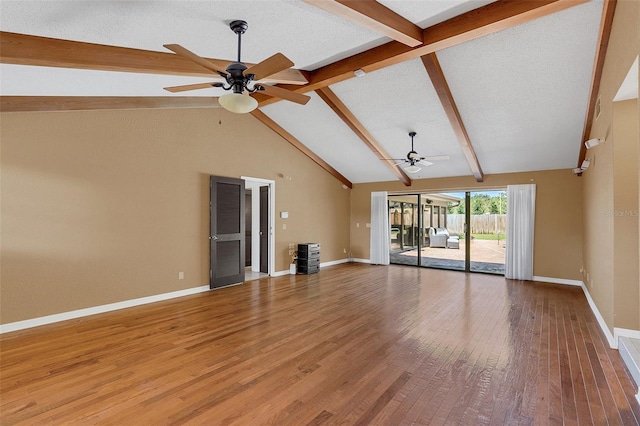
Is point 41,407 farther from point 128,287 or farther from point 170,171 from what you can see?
point 170,171

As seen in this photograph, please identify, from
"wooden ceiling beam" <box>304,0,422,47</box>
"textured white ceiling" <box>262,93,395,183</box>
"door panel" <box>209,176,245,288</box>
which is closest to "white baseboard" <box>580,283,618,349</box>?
"wooden ceiling beam" <box>304,0,422,47</box>

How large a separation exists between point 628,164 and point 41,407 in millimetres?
5503

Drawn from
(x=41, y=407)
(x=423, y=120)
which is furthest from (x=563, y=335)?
(x=41, y=407)

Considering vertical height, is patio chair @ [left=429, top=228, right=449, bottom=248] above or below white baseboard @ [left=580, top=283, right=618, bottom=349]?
above

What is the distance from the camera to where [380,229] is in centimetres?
892

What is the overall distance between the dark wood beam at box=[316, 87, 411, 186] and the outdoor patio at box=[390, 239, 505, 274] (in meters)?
2.87

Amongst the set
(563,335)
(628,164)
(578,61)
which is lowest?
(563,335)

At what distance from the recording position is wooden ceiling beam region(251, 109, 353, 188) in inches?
263

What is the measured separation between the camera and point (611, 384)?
2531 mm

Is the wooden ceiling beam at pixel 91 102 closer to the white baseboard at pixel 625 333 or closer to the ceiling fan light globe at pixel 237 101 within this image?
the ceiling fan light globe at pixel 237 101

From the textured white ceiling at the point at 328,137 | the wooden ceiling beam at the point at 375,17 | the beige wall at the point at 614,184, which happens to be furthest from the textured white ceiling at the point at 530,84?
the textured white ceiling at the point at 328,137

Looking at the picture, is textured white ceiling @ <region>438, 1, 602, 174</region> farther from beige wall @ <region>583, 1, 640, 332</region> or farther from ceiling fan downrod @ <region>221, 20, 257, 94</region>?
ceiling fan downrod @ <region>221, 20, 257, 94</region>

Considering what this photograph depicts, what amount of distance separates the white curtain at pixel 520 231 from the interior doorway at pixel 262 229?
5.48 metres

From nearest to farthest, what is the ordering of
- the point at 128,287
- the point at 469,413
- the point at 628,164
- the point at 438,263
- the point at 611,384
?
the point at 469,413
the point at 611,384
the point at 628,164
the point at 128,287
the point at 438,263
